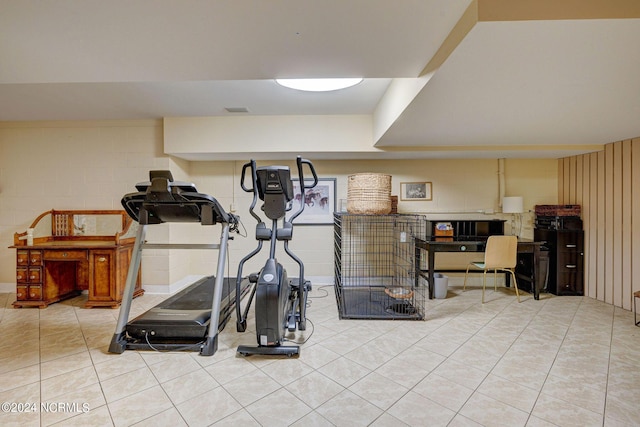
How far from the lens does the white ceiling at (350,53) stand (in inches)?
50.8

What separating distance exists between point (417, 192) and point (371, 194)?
58.9 inches

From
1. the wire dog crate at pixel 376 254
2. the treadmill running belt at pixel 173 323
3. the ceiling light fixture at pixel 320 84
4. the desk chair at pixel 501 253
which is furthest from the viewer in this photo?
the wire dog crate at pixel 376 254

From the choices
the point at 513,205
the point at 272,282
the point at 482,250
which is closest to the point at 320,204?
the point at 272,282

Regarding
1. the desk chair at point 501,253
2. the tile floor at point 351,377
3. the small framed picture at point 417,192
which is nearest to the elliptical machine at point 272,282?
the tile floor at point 351,377

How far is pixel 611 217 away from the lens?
3.49m

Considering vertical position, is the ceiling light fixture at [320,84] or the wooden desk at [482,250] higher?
the ceiling light fixture at [320,84]

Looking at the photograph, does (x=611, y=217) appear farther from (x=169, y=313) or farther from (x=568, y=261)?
(x=169, y=313)

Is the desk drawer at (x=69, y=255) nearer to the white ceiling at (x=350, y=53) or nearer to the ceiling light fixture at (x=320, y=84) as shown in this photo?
the white ceiling at (x=350, y=53)

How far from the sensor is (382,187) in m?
3.32

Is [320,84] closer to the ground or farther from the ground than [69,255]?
farther from the ground

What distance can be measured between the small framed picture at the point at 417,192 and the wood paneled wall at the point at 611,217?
6.89 feet

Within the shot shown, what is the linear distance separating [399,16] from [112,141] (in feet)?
14.2

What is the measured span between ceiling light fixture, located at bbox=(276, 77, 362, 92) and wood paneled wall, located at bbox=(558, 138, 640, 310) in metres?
3.59

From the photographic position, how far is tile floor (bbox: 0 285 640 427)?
5.23 ft
